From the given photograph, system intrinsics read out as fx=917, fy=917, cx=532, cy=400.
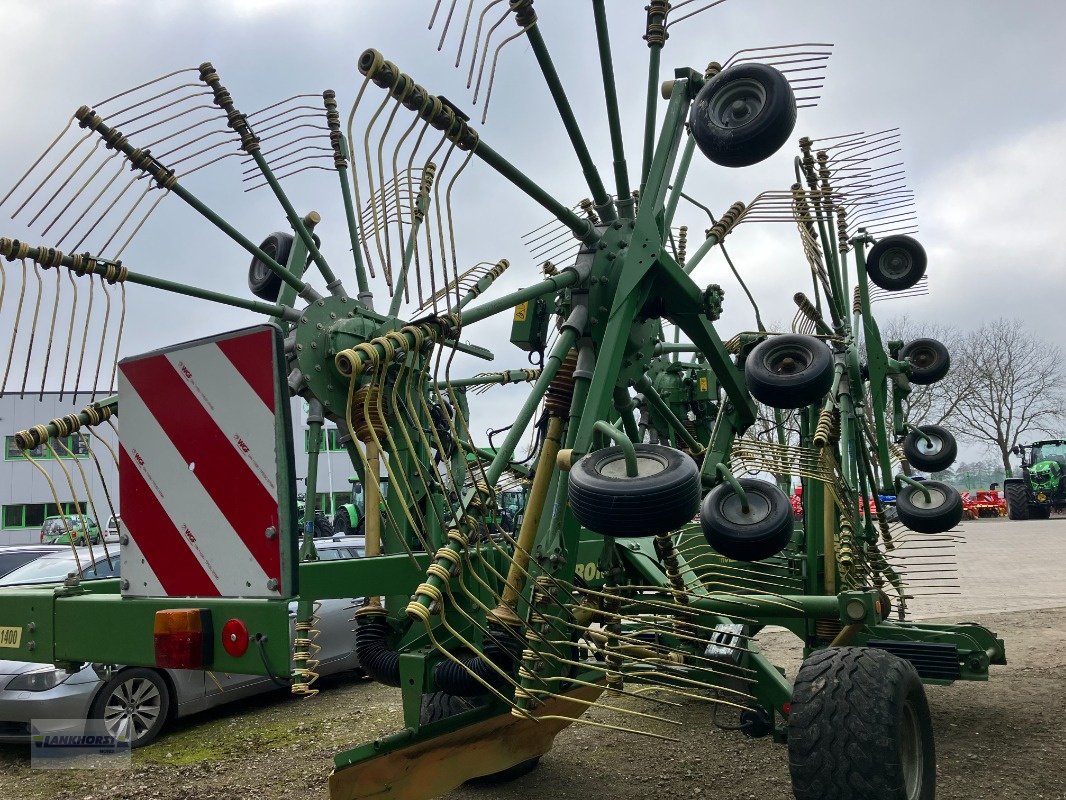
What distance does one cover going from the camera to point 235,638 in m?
2.51

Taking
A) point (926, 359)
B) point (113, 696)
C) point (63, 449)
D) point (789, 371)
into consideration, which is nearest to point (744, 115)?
point (789, 371)

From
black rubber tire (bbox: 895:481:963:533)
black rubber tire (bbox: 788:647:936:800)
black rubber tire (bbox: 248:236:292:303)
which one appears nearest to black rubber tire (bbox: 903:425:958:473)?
black rubber tire (bbox: 895:481:963:533)

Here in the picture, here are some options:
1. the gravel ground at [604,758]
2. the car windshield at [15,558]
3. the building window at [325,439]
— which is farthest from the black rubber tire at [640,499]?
the car windshield at [15,558]

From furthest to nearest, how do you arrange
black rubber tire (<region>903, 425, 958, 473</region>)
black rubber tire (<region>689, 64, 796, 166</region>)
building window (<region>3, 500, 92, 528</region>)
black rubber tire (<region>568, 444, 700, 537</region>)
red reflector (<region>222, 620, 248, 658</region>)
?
building window (<region>3, 500, 92, 528</region>) → black rubber tire (<region>903, 425, 958, 473</region>) → black rubber tire (<region>689, 64, 796, 166</region>) → black rubber tire (<region>568, 444, 700, 537</region>) → red reflector (<region>222, 620, 248, 658</region>)

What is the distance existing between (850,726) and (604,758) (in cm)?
253

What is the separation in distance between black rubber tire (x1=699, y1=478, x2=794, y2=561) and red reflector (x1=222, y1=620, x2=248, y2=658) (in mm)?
2311

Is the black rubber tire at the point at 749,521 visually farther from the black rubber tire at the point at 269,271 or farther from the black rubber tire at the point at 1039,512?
the black rubber tire at the point at 1039,512

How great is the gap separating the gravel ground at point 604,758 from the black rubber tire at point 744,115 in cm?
309

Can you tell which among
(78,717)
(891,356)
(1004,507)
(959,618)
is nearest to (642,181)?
(891,356)

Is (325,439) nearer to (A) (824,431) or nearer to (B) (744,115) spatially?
(A) (824,431)

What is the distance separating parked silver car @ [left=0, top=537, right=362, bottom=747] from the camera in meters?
5.82

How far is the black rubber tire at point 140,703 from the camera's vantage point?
6027 mm

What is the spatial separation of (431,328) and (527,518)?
0.88m

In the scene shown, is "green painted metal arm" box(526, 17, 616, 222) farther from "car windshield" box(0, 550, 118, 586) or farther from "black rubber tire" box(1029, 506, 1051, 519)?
"black rubber tire" box(1029, 506, 1051, 519)
